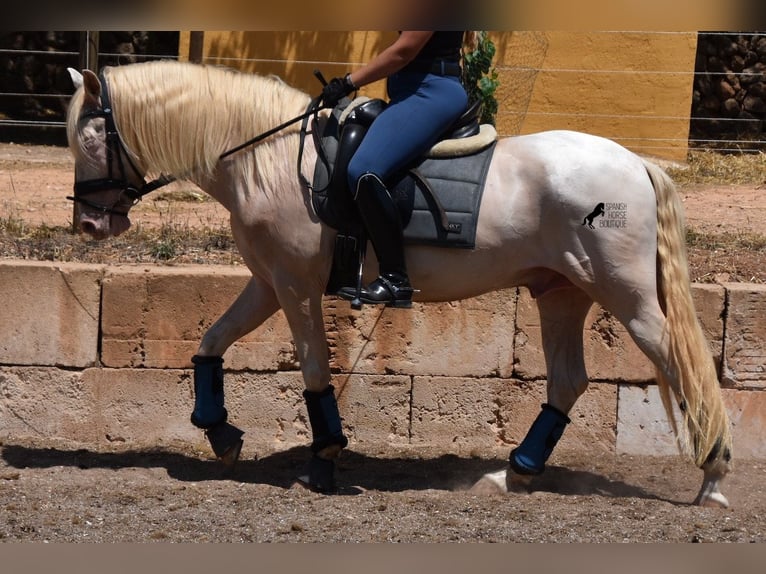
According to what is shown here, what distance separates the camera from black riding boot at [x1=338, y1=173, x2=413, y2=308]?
5.60m

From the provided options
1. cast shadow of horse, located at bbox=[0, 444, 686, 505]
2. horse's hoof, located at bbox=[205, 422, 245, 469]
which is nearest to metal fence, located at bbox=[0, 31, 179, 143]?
cast shadow of horse, located at bbox=[0, 444, 686, 505]

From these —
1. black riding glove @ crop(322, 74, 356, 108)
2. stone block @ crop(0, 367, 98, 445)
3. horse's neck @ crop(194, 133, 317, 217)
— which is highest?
black riding glove @ crop(322, 74, 356, 108)

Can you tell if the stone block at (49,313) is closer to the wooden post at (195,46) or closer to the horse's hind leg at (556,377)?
the horse's hind leg at (556,377)

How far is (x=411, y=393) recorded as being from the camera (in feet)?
23.2

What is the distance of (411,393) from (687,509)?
1881 mm

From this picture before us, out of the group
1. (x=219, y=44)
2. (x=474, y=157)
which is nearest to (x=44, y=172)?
(x=219, y=44)

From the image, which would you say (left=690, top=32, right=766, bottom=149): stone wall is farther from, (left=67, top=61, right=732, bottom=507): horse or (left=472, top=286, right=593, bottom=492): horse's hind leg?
(left=67, top=61, right=732, bottom=507): horse

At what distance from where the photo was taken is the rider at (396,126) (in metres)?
5.60

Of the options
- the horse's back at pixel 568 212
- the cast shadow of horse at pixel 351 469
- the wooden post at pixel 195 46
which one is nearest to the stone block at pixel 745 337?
the cast shadow of horse at pixel 351 469

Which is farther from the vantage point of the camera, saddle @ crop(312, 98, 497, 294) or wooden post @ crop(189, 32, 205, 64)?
wooden post @ crop(189, 32, 205, 64)

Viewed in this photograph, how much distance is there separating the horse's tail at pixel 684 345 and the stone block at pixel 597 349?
3.84 ft

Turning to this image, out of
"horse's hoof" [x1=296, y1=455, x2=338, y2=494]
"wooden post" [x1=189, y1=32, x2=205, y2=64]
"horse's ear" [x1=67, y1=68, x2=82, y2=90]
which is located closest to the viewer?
"horse's ear" [x1=67, y1=68, x2=82, y2=90]

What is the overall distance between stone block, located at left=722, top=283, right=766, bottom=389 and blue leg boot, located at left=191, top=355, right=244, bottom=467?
115 inches

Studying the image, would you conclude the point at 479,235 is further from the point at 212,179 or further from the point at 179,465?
the point at 179,465
